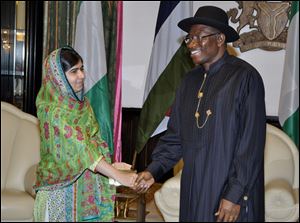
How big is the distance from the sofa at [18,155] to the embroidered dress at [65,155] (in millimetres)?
1404

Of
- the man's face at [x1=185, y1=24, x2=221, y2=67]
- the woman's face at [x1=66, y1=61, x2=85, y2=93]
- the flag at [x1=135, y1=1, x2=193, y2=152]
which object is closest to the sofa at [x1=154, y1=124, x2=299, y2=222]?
the flag at [x1=135, y1=1, x2=193, y2=152]

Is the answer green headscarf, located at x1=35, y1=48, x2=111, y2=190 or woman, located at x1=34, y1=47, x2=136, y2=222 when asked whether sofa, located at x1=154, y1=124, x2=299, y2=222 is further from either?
green headscarf, located at x1=35, y1=48, x2=111, y2=190

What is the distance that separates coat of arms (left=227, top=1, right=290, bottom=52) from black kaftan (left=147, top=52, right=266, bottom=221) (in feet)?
10.2

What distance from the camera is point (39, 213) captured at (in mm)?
2605

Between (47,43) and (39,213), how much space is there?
319 cm

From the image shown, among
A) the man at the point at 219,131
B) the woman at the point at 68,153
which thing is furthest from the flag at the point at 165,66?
the man at the point at 219,131

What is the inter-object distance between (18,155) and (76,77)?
1.89 meters

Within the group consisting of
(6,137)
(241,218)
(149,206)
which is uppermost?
(241,218)

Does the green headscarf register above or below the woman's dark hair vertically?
below

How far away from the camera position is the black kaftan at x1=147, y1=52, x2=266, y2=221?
2.12 meters

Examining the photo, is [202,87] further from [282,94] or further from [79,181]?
[282,94]

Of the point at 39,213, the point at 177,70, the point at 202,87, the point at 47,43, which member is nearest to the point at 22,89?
the point at 47,43

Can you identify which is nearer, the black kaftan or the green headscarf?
the black kaftan

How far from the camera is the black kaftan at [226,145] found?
212cm
